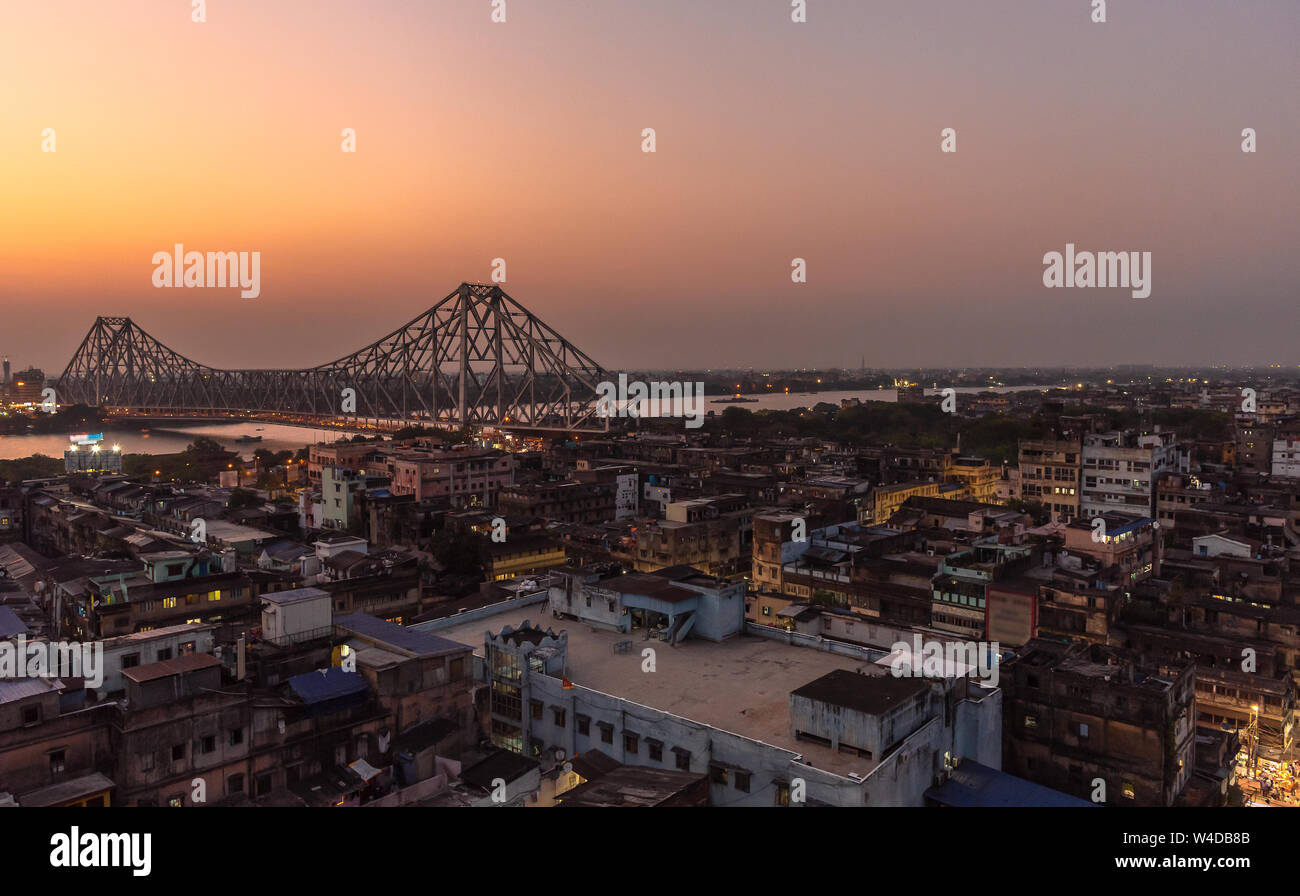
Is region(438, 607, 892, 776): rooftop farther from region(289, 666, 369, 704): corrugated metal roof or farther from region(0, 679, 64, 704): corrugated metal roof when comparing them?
region(0, 679, 64, 704): corrugated metal roof

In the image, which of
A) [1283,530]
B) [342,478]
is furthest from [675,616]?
[1283,530]

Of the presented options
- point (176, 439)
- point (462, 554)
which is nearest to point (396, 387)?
point (176, 439)

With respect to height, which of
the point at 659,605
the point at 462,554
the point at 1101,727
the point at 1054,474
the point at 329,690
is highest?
the point at 1054,474

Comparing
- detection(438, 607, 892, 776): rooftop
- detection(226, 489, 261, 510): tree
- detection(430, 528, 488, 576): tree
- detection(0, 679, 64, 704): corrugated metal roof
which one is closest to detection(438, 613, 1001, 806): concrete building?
detection(438, 607, 892, 776): rooftop

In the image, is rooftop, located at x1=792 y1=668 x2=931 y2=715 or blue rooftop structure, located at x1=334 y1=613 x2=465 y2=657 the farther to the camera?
blue rooftop structure, located at x1=334 y1=613 x2=465 y2=657

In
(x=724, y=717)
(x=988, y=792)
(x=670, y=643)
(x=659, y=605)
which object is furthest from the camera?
(x=659, y=605)

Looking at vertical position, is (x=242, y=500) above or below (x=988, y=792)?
above

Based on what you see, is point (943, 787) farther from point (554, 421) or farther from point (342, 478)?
point (554, 421)

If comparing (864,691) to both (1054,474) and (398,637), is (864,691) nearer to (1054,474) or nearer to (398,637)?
(398,637)

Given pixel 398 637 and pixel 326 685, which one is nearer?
pixel 326 685
